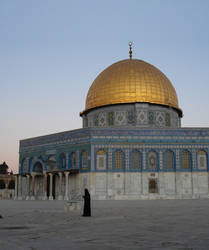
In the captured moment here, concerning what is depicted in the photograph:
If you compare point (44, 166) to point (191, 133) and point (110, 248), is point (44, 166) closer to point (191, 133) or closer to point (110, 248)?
point (191, 133)

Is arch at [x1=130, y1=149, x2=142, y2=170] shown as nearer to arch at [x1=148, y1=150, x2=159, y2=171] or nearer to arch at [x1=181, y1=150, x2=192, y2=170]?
arch at [x1=148, y1=150, x2=159, y2=171]

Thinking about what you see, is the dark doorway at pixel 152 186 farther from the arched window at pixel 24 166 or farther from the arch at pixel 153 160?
the arched window at pixel 24 166

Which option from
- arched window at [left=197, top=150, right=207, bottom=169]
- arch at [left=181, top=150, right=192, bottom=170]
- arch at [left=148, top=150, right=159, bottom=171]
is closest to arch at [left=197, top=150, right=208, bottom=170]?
arched window at [left=197, top=150, right=207, bottom=169]

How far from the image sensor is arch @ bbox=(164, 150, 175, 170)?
34062mm

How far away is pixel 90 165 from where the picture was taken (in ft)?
109

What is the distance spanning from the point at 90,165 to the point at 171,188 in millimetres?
8182

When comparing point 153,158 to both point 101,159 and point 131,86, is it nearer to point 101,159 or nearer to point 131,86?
point 101,159

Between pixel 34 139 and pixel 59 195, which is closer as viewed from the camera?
pixel 59 195

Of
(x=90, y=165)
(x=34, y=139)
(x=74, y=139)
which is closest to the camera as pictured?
(x=90, y=165)

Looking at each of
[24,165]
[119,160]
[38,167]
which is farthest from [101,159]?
[24,165]

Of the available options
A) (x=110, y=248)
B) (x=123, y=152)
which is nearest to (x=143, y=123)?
(x=123, y=152)

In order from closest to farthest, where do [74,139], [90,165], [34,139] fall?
[90,165]
[74,139]
[34,139]

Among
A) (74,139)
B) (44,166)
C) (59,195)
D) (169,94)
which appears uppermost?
(169,94)

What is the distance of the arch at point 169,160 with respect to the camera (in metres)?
34.1
